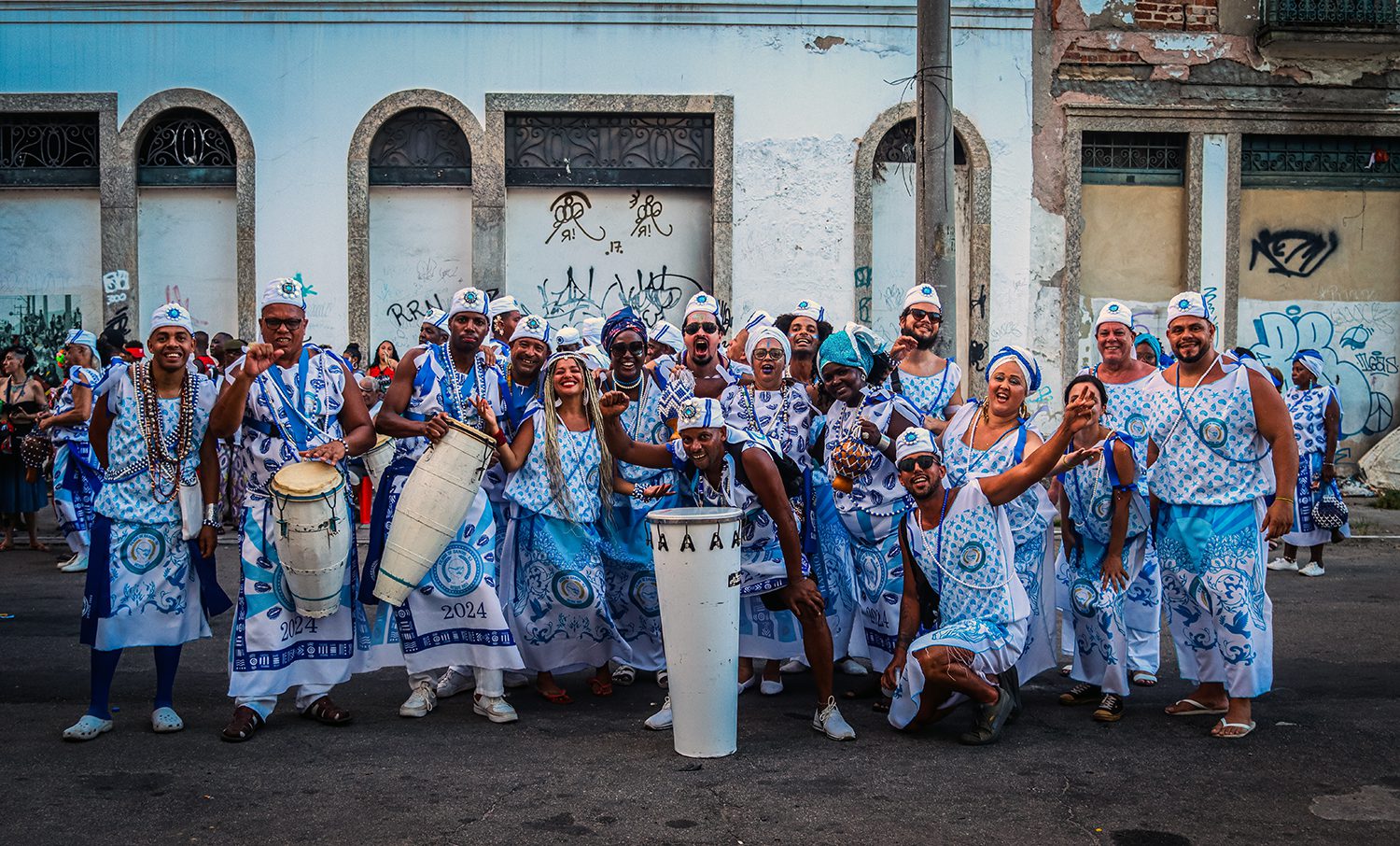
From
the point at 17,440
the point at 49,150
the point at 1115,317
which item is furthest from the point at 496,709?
the point at 49,150

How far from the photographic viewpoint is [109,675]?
612 centimetres

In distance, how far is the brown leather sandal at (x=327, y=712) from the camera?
6.29 metres

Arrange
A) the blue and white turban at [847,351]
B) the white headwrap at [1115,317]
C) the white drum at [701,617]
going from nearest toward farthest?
the white drum at [701,617], the blue and white turban at [847,351], the white headwrap at [1115,317]

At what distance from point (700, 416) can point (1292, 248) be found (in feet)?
43.6

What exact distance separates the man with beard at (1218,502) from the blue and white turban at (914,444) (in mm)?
1201

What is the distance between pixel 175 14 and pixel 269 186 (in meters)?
2.24

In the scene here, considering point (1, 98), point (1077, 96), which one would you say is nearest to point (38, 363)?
point (1, 98)

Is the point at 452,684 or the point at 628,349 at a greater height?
the point at 628,349

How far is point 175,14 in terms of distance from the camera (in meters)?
15.6

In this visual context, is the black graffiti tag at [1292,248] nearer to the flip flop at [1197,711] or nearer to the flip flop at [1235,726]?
the flip flop at [1197,711]

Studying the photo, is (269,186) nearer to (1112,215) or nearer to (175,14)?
(175,14)

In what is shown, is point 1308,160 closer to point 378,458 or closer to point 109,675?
point 378,458

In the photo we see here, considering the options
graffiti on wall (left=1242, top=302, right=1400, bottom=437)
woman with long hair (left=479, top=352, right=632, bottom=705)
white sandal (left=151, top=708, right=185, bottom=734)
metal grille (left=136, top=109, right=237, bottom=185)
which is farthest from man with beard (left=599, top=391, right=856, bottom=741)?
graffiti on wall (left=1242, top=302, right=1400, bottom=437)

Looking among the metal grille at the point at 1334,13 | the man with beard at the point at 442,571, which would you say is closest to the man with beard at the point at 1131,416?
the man with beard at the point at 442,571
